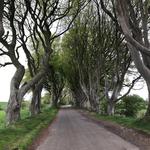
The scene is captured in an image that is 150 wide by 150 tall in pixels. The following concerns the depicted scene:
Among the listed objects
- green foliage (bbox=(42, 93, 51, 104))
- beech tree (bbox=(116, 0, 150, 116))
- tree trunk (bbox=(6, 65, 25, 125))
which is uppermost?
green foliage (bbox=(42, 93, 51, 104))

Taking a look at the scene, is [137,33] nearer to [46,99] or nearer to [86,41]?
[86,41]

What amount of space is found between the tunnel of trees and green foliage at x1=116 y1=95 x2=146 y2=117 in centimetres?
690

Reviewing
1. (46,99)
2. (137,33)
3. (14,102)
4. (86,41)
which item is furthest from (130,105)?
(46,99)

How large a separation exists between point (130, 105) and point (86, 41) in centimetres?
2345

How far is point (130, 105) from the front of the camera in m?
69.3

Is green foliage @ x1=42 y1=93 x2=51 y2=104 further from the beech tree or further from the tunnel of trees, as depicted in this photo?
the beech tree

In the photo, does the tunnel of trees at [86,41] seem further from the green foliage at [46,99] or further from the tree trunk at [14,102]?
the green foliage at [46,99]

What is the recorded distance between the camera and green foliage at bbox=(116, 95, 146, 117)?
68.0m

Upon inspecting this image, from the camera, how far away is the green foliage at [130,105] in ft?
223

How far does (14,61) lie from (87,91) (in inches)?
1041

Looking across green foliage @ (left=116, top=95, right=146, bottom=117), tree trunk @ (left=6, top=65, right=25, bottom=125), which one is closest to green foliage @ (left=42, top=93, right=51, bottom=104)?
green foliage @ (left=116, top=95, right=146, bottom=117)

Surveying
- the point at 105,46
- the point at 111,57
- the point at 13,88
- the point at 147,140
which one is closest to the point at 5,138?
the point at 147,140

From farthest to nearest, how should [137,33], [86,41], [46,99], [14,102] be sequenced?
[46,99]
[86,41]
[14,102]
[137,33]

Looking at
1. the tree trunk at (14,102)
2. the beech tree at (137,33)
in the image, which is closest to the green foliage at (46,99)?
the tree trunk at (14,102)
